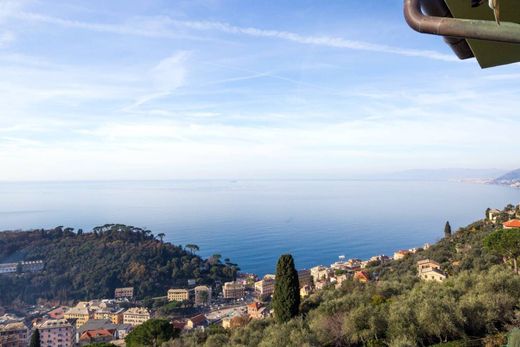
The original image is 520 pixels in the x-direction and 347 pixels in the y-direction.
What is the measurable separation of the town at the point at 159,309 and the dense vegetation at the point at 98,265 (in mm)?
1423

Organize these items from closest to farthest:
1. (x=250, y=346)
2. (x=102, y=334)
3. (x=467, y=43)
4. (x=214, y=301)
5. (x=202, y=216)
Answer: (x=467, y=43), (x=250, y=346), (x=102, y=334), (x=214, y=301), (x=202, y=216)

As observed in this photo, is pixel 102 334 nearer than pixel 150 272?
Yes

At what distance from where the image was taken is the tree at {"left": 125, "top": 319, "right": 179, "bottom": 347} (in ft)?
43.9

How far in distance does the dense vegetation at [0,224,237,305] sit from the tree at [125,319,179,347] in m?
26.4

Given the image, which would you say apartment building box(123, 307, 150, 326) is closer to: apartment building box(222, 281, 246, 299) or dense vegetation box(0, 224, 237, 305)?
dense vegetation box(0, 224, 237, 305)

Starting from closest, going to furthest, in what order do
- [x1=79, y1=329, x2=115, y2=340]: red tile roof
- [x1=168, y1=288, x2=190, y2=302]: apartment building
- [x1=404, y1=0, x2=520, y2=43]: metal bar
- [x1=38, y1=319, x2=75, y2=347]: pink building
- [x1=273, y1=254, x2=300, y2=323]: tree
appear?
[x1=404, y1=0, x2=520, y2=43]: metal bar < [x1=273, y1=254, x2=300, y2=323]: tree < [x1=79, y1=329, x2=115, y2=340]: red tile roof < [x1=38, y1=319, x2=75, y2=347]: pink building < [x1=168, y1=288, x2=190, y2=302]: apartment building

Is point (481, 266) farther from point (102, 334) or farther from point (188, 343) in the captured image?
point (102, 334)

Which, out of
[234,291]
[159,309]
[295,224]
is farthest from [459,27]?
[295,224]

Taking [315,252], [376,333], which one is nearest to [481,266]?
[376,333]

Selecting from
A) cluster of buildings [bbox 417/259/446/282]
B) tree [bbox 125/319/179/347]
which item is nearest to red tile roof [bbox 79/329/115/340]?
tree [bbox 125/319/179/347]

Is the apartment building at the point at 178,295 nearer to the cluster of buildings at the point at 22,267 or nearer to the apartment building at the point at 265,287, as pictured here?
the apartment building at the point at 265,287

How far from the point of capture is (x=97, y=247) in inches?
1781

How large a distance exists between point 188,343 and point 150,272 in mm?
32036

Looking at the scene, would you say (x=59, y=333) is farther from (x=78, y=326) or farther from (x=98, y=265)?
(x=98, y=265)
